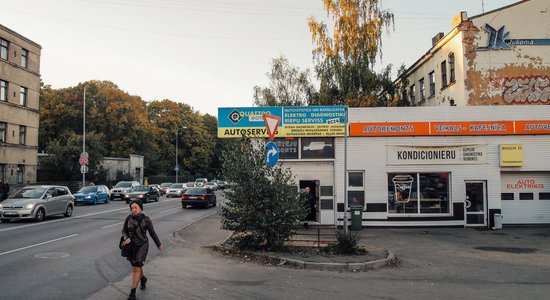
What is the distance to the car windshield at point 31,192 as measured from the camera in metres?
19.3

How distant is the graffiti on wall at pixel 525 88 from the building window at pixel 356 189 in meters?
9.65

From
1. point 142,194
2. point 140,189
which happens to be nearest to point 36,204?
point 142,194

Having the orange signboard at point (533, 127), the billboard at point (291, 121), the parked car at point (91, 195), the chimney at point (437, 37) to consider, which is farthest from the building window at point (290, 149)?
the parked car at point (91, 195)

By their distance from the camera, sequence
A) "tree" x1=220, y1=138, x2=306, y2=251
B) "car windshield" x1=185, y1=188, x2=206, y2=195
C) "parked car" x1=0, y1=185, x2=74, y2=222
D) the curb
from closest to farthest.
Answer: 1. the curb
2. "tree" x1=220, y1=138, x2=306, y2=251
3. "parked car" x1=0, y1=185, x2=74, y2=222
4. "car windshield" x1=185, y1=188, x2=206, y2=195

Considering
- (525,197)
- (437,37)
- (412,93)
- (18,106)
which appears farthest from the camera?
(18,106)

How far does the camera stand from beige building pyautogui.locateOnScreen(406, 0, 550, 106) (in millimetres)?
21594

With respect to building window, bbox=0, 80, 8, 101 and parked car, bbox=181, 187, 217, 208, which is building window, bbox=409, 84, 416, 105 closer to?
parked car, bbox=181, 187, 217, 208

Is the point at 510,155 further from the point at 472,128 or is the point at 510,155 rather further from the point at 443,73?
the point at 443,73

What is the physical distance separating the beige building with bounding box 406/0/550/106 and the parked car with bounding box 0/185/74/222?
20.8 m

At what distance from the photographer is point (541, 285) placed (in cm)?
849

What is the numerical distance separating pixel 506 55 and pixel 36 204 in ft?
77.9

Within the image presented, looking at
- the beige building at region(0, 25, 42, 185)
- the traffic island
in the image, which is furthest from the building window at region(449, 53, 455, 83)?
the beige building at region(0, 25, 42, 185)

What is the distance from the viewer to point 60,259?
10.2 meters

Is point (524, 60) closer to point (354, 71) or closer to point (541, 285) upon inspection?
point (354, 71)
